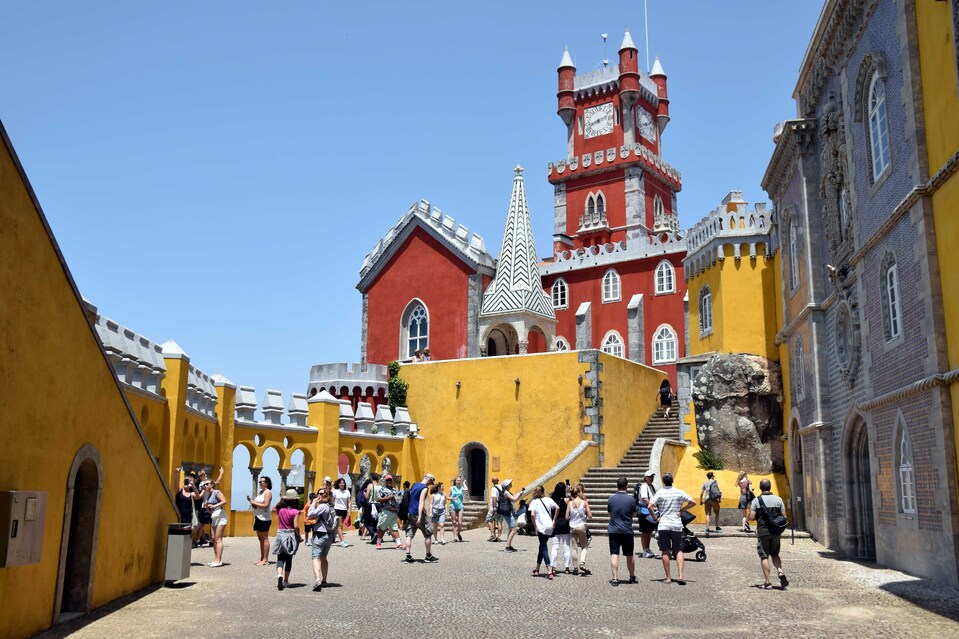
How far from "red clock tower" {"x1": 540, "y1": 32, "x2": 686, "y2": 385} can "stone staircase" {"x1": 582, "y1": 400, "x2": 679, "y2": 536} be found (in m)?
7.53

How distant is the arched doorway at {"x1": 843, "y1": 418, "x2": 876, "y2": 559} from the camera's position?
52.2ft

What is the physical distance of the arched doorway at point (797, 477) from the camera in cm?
2108

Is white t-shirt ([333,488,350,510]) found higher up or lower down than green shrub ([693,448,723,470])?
lower down

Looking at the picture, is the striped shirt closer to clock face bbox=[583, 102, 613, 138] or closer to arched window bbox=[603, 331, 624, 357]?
arched window bbox=[603, 331, 624, 357]

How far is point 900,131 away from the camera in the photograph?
513 inches

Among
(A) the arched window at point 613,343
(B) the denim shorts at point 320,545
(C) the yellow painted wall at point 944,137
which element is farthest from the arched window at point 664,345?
(B) the denim shorts at point 320,545

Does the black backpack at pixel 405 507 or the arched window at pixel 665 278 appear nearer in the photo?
the black backpack at pixel 405 507

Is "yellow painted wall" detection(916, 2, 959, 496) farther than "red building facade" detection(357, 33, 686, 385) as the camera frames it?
No

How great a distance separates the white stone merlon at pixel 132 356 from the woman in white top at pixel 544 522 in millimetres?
6591

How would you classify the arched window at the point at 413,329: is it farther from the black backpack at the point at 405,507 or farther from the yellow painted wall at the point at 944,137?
the yellow painted wall at the point at 944,137

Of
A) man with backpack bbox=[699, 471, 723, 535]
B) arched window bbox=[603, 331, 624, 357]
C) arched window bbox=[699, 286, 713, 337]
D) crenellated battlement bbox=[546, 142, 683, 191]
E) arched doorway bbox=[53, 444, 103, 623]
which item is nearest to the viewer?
arched doorway bbox=[53, 444, 103, 623]

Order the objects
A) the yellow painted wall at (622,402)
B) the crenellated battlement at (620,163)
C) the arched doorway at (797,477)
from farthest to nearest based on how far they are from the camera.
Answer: the crenellated battlement at (620,163) → the yellow painted wall at (622,402) → the arched doorway at (797,477)

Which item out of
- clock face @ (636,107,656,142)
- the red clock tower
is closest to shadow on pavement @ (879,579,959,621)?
the red clock tower

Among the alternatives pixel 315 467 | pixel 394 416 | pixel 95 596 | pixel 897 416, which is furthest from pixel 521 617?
pixel 394 416
